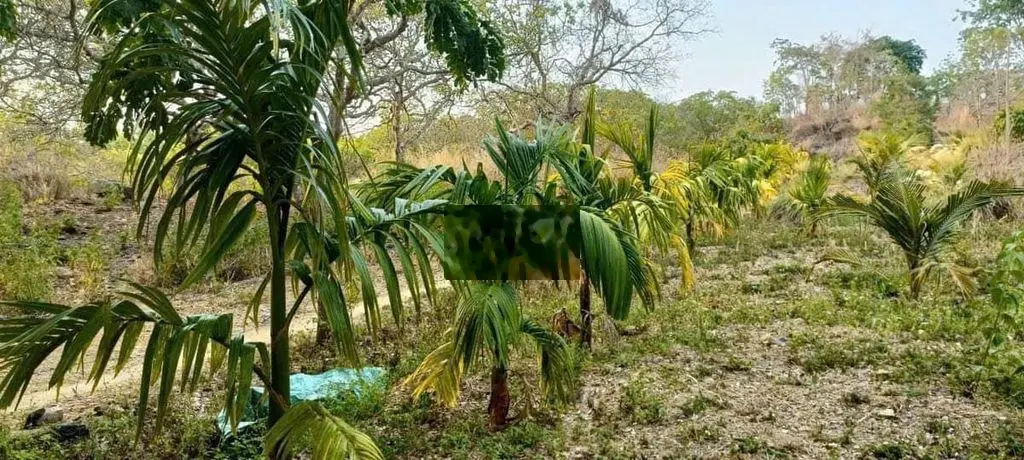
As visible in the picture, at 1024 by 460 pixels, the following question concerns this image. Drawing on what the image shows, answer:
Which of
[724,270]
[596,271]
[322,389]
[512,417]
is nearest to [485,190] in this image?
[596,271]

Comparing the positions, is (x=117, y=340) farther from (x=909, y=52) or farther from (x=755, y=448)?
(x=909, y=52)

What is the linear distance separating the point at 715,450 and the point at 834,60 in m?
14.8

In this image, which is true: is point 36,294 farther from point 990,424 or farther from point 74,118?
point 990,424

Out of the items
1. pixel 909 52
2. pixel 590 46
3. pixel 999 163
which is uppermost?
pixel 909 52

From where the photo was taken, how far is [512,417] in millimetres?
2340

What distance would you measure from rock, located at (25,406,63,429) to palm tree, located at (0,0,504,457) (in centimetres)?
140

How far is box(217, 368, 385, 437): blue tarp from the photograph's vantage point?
2.29 m

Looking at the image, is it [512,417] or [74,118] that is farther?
[74,118]

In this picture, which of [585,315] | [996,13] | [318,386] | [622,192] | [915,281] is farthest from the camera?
[996,13]

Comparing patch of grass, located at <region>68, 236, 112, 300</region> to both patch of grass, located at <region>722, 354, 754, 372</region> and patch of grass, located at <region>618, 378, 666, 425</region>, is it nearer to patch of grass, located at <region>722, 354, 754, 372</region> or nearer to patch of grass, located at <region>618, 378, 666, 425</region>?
patch of grass, located at <region>618, 378, 666, 425</region>

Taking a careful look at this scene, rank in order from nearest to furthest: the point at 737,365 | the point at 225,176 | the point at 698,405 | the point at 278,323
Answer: the point at 225,176, the point at 278,323, the point at 698,405, the point at 737,365

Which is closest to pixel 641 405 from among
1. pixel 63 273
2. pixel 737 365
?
pixel 737 365

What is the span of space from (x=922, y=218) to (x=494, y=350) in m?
3.04

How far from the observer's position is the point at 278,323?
139 centimetres
